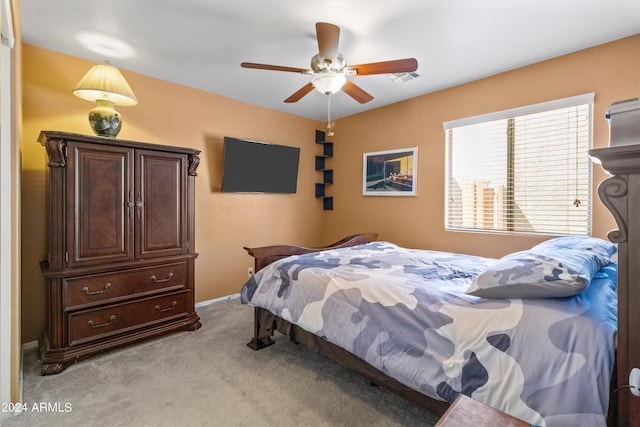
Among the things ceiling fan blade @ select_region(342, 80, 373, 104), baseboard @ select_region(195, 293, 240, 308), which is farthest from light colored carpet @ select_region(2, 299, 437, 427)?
ceiling fan blade @ select_region(342, 80, 373, 104)

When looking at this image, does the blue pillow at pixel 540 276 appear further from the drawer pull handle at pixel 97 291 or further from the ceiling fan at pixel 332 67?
the drawer pull handle at pixel 97 291

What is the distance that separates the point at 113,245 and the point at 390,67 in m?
2.51

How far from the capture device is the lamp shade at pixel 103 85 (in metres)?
2.42

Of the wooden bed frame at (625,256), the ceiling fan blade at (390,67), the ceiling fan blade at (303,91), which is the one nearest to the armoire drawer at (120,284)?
→ the ceiling fan blade at (303,91)

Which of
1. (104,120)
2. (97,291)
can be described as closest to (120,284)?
(97,291)

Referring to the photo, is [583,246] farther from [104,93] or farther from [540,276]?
[104,93]

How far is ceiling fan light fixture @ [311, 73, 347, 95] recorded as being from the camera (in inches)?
90.0

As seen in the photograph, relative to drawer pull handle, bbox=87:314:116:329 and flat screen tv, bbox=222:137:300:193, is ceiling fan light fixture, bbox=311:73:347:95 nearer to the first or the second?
flat screen tv, bbox=222:137:300:193

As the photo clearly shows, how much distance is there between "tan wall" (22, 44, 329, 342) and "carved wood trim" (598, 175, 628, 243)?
346cm

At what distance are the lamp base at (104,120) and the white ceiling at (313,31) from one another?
52 cm

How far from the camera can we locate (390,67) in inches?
85.6

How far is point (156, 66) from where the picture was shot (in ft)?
9.68

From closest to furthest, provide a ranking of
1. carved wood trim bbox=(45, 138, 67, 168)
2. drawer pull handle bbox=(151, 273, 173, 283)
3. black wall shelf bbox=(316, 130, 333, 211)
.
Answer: carved wood trim bbox=(45, 138, 67, 168) < drawer pull handle bbox=(151, 273, 173, 283) < black wall shelf bbox=(316, 130, 333, 211)

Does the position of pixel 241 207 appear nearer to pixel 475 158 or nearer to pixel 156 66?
pixel 156 66
